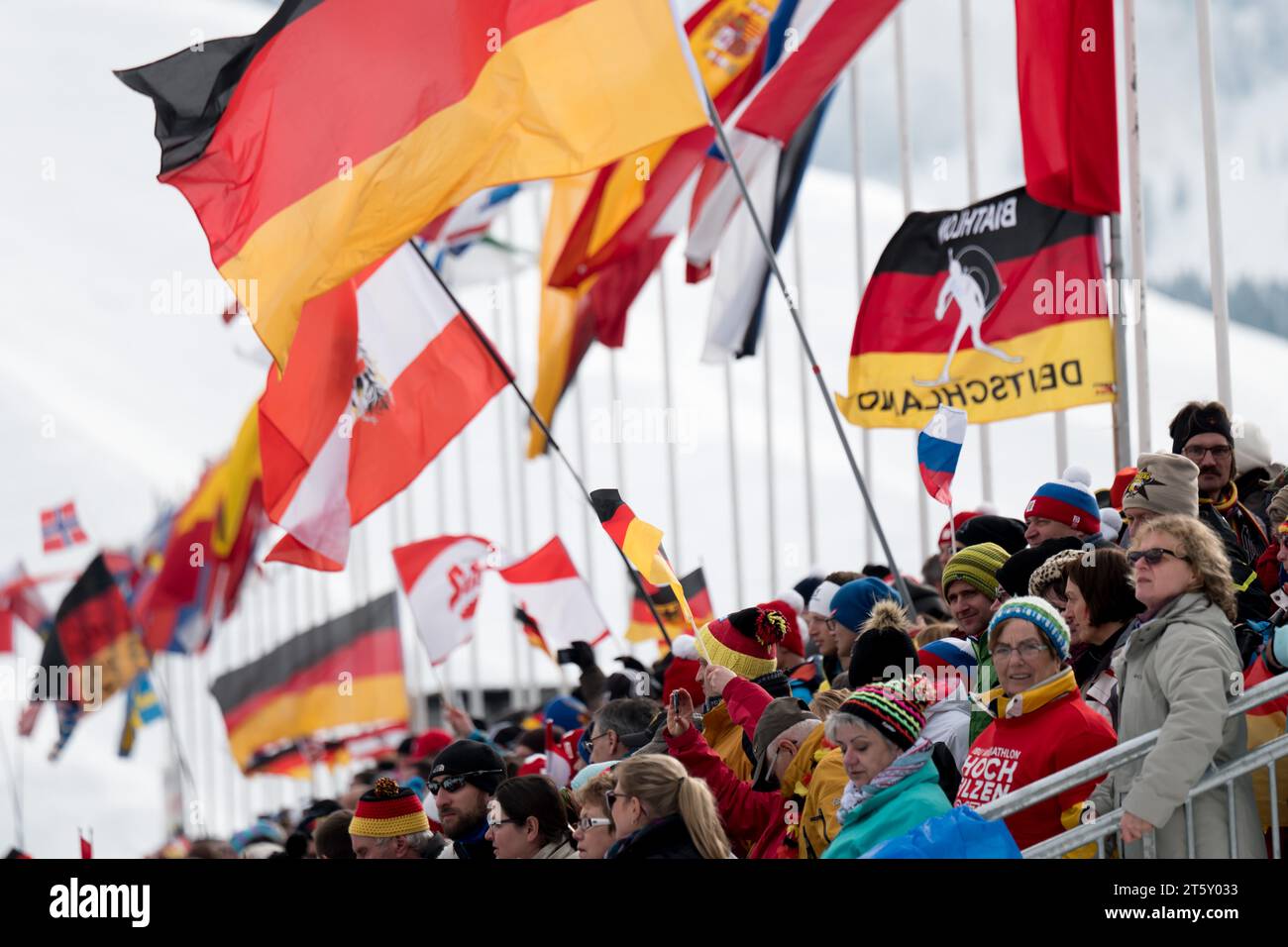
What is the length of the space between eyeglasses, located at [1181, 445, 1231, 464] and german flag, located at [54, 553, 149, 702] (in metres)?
16.0

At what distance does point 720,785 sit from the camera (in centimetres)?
697

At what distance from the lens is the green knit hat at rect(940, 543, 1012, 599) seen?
A: 7.39m

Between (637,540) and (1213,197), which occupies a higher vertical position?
(1213,197)

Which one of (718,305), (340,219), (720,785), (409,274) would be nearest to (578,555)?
(718,305)

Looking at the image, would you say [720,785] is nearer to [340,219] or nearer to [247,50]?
[340,219]

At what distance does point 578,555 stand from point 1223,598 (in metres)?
33.4

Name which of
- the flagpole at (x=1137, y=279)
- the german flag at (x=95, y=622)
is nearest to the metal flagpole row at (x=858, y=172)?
the flagpole at (x=1137, y=279)

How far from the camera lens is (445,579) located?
52.5 feet

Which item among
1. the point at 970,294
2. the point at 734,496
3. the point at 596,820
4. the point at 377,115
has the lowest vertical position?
the point at 596,820

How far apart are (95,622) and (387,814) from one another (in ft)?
47.4

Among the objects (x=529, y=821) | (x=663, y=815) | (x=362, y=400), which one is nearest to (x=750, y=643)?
(x=529, y=821)

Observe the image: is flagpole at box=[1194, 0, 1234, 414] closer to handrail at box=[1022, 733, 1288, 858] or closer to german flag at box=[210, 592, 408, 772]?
handrail at box=[1022, 733, 1288, 858]

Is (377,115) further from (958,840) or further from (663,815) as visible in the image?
(958,840)
